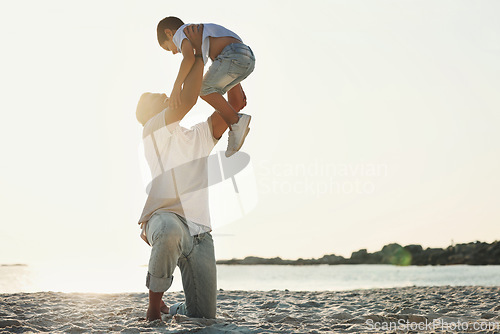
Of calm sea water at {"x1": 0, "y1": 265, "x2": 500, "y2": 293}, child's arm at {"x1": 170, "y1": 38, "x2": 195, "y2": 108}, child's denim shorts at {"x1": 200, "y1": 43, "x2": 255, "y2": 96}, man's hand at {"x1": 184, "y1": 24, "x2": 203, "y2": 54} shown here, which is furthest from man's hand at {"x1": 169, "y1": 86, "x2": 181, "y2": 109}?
calm sea water at {"x1": 0, "y1": 265, "x2": 500, "y2": 293}

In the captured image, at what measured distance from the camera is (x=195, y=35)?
154 inches

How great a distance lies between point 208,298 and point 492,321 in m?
2.39

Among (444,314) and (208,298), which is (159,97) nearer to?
(208,298)

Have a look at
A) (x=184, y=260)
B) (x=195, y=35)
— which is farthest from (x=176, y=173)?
(x=195, y=35)

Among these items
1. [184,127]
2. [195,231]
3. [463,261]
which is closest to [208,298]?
[195,231]

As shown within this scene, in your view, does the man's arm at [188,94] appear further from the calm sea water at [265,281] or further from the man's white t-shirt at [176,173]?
the calm sea water at [265,281]

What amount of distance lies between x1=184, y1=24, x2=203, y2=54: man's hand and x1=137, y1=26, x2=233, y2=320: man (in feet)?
0.03

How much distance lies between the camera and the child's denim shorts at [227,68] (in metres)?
3.94

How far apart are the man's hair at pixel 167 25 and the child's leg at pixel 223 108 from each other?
0.74 metres

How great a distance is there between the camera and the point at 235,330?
3178 millimetres

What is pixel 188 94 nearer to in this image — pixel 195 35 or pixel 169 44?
pixel 195 35

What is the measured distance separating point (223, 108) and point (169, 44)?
0.84 meters

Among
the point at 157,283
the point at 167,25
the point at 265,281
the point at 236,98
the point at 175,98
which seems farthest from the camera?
the point at 265,281

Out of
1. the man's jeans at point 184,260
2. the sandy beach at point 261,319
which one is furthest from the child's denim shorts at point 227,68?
the sandy beach at point 261,319
